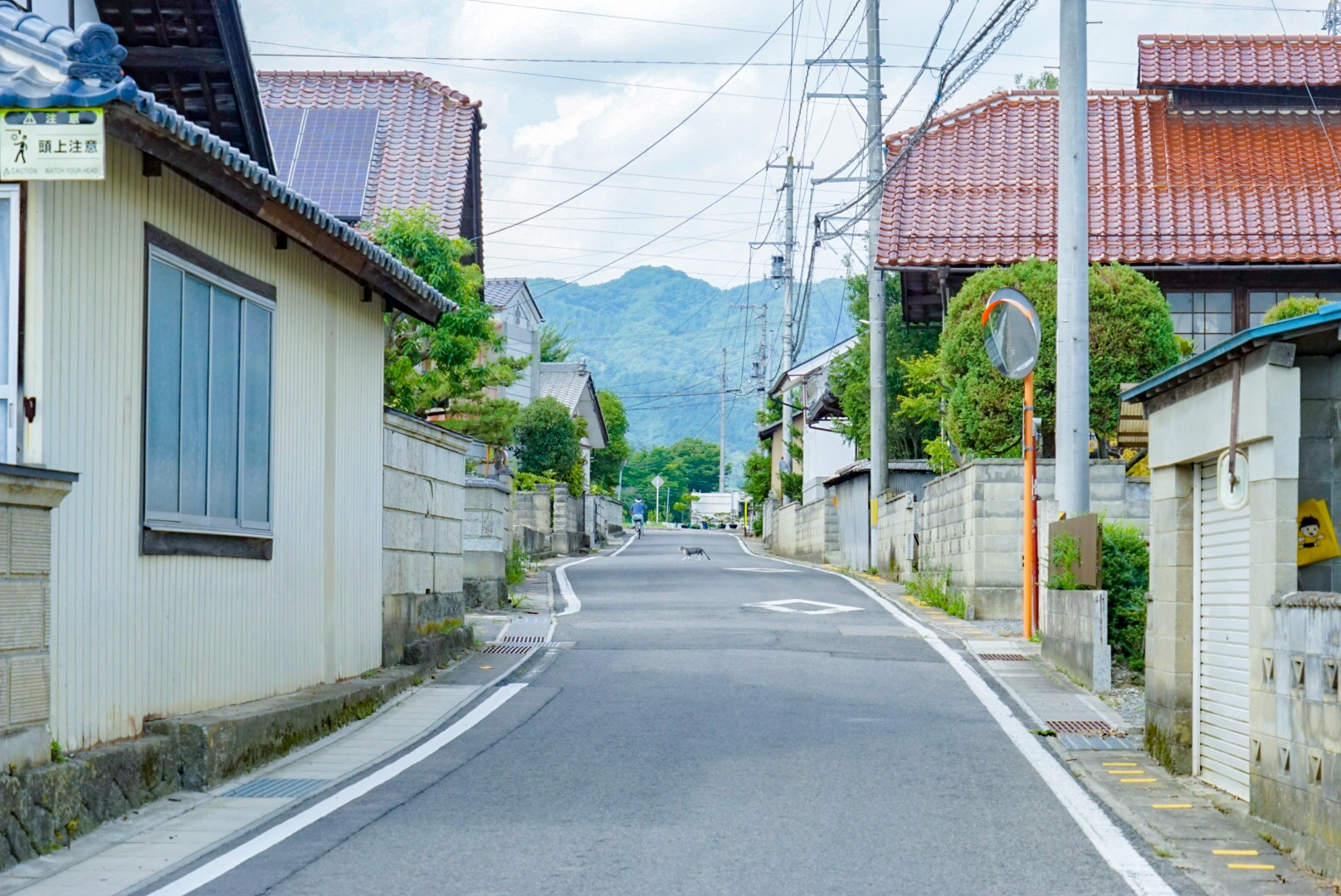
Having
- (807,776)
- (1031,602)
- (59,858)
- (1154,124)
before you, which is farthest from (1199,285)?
(59,858)

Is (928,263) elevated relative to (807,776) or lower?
elevated

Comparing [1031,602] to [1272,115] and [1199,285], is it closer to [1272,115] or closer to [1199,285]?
[1199,285]

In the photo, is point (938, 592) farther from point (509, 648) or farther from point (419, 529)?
point (419, 529)

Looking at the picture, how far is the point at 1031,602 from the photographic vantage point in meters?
15.9

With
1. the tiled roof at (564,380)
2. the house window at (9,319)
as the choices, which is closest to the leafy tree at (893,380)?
the house window at (9,319)

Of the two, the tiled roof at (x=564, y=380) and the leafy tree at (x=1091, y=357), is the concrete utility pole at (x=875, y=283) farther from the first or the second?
the tiled roof at (x=564, y=380)

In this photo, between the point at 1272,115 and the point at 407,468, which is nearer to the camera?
the point at 407,468

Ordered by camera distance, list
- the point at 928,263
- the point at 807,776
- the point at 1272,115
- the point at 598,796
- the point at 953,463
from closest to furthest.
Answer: the point at 598,796, the point at 807,776, the point at 953,463, the point at 928,263, the point at 1272,115

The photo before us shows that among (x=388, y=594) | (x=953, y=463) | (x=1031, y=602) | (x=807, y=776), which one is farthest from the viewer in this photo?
(x=953, y=463)

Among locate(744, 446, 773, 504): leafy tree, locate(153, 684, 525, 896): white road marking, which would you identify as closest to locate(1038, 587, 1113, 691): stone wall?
locate(153, 684, 525, 896): white road marking

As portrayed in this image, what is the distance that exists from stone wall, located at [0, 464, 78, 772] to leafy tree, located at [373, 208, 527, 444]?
12.8m

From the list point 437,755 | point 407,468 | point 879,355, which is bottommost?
point 437,755

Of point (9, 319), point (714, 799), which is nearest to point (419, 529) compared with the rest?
point (714, 799)

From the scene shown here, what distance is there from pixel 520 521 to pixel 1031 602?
22.7 meters
